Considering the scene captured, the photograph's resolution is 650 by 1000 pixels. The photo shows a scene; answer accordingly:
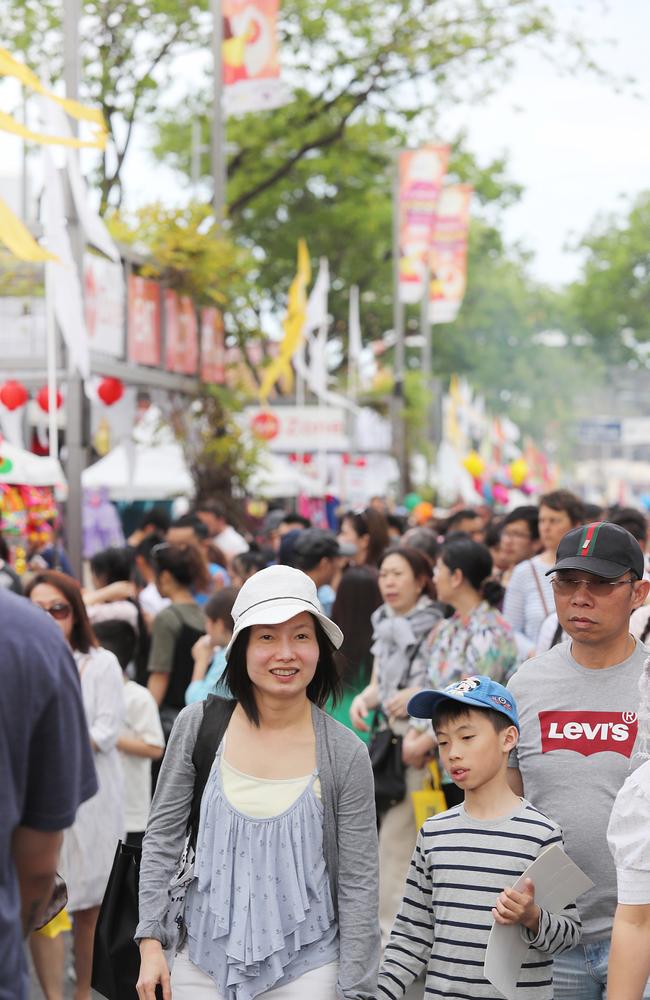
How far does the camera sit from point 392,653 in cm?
686

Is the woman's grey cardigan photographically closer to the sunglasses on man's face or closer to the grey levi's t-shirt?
the grey levi's t-shirt

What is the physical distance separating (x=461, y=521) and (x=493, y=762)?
876 centimetres

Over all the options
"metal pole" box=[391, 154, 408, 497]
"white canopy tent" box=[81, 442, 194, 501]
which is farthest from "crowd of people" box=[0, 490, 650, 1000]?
"metal pole" box=[391, 154, 408, 497]

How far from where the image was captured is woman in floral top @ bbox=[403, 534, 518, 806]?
615 cm

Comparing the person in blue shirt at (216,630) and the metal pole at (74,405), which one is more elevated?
the metal pole at (74,405)

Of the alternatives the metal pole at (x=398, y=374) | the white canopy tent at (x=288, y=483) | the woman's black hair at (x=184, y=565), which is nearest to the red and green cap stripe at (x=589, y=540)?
the woman's black hair at (x=184, y=565)

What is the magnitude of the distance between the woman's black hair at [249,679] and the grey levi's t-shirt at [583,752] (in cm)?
58

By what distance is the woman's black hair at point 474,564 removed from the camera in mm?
6281

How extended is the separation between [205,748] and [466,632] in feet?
9.24

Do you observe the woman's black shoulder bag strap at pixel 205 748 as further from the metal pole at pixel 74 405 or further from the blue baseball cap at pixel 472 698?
the metal pole at pixel 74 405

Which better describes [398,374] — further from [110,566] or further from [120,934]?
[120,934]

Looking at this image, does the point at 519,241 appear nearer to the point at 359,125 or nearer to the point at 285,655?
the point at 359,125

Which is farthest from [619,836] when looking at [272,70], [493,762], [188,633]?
[272,70]

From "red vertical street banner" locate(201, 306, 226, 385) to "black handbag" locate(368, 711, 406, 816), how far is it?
33.9 feet
